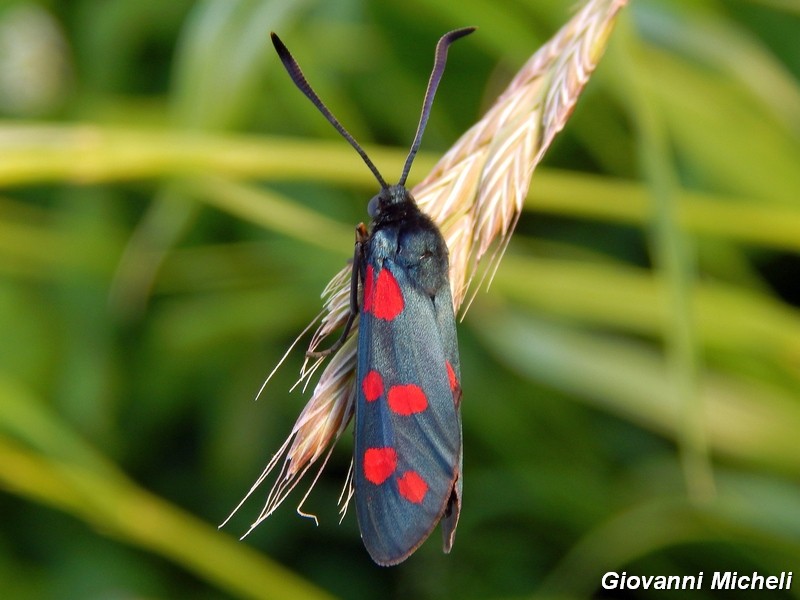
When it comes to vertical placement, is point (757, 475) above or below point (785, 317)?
below

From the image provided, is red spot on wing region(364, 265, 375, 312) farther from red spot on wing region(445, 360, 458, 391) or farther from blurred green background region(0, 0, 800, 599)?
blurred green background region(0, 0, 800, 599)

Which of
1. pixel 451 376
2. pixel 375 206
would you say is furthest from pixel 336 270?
pixel 451 376

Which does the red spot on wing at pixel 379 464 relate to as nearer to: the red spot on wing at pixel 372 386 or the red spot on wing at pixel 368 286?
the red spot on wing at pixel 372 386

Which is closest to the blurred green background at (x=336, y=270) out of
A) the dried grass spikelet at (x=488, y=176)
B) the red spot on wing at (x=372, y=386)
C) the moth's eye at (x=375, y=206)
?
the moth's eye at (x=375, y=206)

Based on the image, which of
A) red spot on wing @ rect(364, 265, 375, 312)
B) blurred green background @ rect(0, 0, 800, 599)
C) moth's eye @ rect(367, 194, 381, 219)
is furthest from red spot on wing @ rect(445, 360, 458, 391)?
blurred green background @ rect(0, 0, 800, 599)

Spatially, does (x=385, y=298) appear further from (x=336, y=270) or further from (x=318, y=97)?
(x=336, y=270)

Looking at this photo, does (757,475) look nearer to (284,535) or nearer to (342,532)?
(342,532)

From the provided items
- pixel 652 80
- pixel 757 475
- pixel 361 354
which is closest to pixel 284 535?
pixel 757 475
